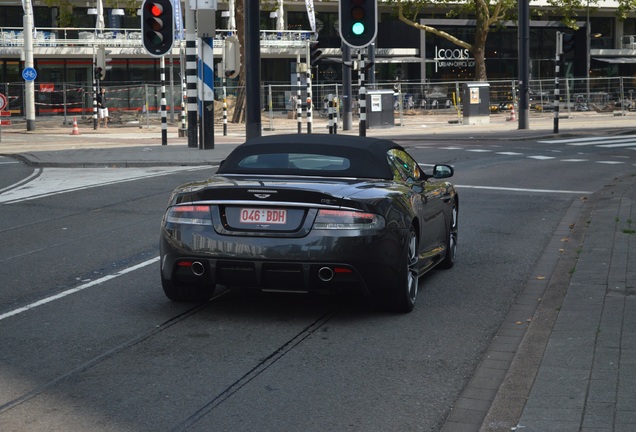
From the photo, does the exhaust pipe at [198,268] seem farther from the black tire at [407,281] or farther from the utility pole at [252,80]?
the utility pole at [252,80]

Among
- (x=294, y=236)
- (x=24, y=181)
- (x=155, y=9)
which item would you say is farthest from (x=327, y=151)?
(x=155, y=9)

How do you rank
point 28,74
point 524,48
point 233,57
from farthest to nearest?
point 28,74 → point 524,48 → point 233,57

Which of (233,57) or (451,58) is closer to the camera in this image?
(233,57)

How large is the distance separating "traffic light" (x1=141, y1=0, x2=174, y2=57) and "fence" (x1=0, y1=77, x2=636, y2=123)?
82.0 feet

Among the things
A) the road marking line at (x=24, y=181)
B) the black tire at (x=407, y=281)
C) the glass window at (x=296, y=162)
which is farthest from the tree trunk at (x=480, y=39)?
the black tire at (x=407, y=281)

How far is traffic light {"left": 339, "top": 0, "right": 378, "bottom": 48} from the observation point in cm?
1912

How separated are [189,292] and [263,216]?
3.61 feet

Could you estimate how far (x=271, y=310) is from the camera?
334 inches

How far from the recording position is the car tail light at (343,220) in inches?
306

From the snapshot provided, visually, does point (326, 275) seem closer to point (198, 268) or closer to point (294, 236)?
point (294, 236)

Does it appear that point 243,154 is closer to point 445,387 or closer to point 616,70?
point 445,387

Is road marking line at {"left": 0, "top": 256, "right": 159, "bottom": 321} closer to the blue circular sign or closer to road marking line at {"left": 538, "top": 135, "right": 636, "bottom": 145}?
road marking line at {"left": 538, "top": 135, "right": 636, "bottom": 145}

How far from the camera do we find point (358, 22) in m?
19.2

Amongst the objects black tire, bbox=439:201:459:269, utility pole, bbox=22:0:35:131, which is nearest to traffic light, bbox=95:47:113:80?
utility pole, bbox=22:0:35:131
